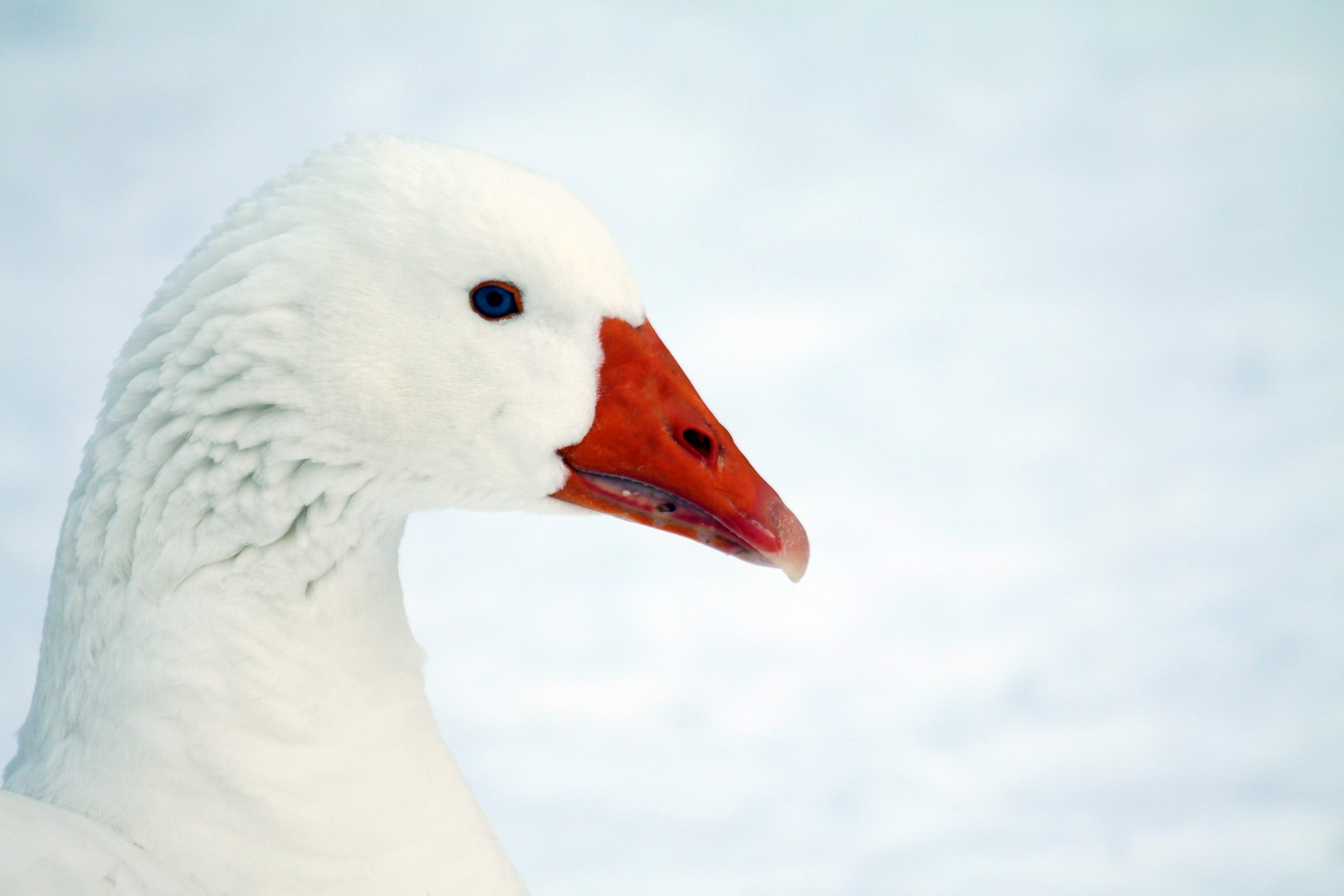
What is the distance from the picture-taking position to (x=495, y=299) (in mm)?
2545

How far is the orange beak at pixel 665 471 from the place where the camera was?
104 inches

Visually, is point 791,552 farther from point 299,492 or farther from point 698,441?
point 299,492

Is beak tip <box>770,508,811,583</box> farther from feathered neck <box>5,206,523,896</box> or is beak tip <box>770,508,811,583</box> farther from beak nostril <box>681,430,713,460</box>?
feathered neck <box>5,206,523,896</box>

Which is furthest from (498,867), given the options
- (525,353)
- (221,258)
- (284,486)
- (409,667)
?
(221,258)

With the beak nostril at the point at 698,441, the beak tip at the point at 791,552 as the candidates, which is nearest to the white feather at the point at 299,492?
the beak nostril at the point at 698,441

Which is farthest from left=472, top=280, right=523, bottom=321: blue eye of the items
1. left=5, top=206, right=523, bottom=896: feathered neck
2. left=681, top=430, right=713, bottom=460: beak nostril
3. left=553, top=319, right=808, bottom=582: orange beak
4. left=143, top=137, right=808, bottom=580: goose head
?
left=681, top=430, right=713, bottom=460: beak nostril

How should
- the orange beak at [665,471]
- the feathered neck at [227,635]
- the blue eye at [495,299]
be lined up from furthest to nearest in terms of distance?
the orange beak at [665,471] → the blue eye at [495,299] → the feathered neck at [227,635]

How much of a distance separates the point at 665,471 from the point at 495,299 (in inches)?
23.5

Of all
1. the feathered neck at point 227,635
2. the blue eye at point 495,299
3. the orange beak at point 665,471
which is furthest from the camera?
the orange beak at point 665,471

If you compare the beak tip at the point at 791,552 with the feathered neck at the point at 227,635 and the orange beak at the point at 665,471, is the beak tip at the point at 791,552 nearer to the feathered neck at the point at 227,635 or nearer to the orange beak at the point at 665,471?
the orange beak at the point at 665,471

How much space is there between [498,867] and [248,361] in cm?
140

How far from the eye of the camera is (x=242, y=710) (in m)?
2.39

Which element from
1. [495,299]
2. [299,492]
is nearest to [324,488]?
[299,492]

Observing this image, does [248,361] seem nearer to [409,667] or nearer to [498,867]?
[409,667]
